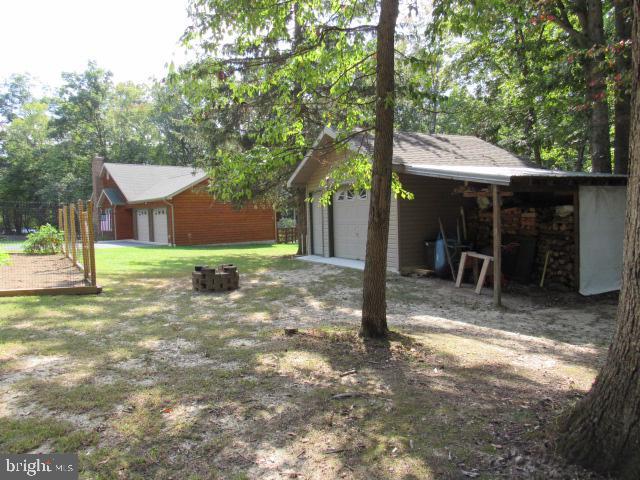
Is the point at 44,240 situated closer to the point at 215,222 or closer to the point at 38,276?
the point at 38,276

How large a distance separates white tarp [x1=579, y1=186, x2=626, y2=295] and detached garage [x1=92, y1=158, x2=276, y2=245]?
14.2 meters

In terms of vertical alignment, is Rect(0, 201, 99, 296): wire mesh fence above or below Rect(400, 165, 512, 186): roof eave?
below

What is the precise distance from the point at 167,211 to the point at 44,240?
305 inches

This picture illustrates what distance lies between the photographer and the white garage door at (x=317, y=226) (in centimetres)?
1545

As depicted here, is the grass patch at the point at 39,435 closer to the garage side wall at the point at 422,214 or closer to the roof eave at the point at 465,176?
the roof eave at the point at 465,176

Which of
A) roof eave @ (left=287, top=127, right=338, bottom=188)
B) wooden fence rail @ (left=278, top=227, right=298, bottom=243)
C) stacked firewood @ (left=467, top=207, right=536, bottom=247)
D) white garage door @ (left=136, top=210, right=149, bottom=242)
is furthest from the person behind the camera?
white garage door @ (left=136, top=210, right=149, bottom=242)

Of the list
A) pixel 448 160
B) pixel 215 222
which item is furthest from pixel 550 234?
pixel 215 222

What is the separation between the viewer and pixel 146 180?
102 ft

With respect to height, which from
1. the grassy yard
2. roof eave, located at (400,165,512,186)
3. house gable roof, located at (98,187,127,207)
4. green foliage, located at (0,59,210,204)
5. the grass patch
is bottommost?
the grassy yard

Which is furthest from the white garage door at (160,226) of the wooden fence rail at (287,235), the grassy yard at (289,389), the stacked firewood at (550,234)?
the stacked firewood at (550,234)

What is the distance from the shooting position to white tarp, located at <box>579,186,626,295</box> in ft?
29.5

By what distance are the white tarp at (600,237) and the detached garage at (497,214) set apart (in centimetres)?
2

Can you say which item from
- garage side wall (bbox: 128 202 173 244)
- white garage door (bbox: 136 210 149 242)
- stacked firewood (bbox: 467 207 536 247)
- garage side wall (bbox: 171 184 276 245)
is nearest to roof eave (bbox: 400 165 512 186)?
stacked firewood (bbox: 467 207 536 247)

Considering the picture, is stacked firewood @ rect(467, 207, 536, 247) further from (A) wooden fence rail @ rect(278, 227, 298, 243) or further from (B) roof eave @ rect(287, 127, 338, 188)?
(A) wooden fence rail @ rect(278, 227, 298, 243)
